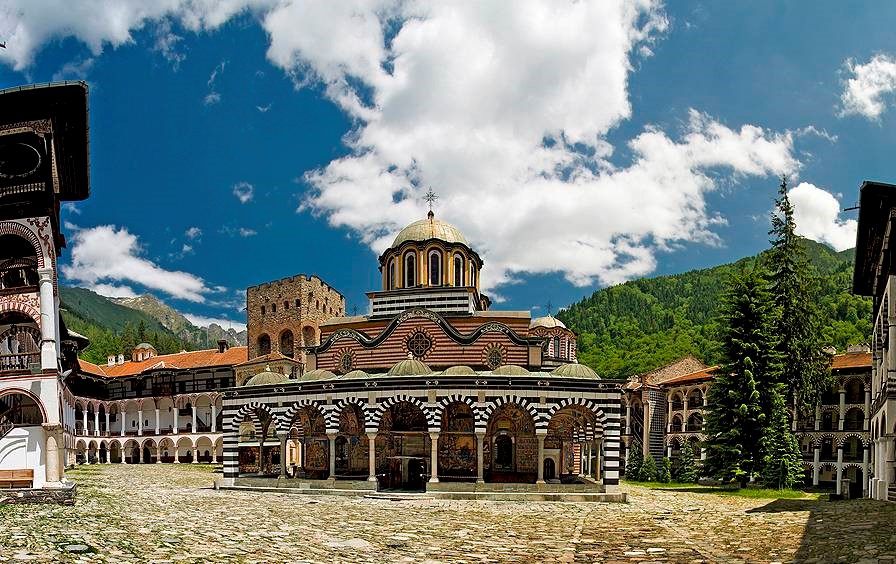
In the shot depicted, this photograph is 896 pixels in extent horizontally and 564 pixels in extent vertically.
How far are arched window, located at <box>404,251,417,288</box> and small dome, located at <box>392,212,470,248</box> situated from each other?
0.89 meters

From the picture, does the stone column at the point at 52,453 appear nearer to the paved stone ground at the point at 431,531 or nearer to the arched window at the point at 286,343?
the paved stone ground at the point at 431,531

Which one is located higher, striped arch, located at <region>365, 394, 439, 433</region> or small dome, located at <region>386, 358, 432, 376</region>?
small dome, located at <region>386, 358, 432, 376</region>

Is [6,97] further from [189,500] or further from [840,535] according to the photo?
[840,535]

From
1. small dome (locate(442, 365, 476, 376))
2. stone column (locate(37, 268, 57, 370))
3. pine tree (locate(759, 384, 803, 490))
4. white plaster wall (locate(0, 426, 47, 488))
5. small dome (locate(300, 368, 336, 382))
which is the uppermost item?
stone column (locate(37, 268, 57, 370))

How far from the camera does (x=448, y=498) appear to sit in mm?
27172

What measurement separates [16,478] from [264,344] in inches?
1866

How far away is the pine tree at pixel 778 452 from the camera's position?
117 ft

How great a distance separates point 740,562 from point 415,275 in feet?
87.5

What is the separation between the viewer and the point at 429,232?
40.0m

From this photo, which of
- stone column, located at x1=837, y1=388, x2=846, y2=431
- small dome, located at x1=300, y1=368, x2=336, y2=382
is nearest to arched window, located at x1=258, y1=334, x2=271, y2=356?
small dome, located at x1=300, y1=368, x2=336, y2=382

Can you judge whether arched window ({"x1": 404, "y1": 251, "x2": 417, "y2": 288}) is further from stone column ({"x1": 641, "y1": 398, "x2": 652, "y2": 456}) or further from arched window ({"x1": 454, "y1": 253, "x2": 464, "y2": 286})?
stone column ({"x1": 641, "y1": 398, "x2": 652, "y2": 456})

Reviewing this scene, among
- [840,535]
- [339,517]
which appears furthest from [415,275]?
[840,535]

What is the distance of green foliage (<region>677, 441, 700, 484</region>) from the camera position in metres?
44.6

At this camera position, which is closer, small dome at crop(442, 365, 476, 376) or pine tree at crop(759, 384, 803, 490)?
small dome at crop(442, 365, 476, 376)
